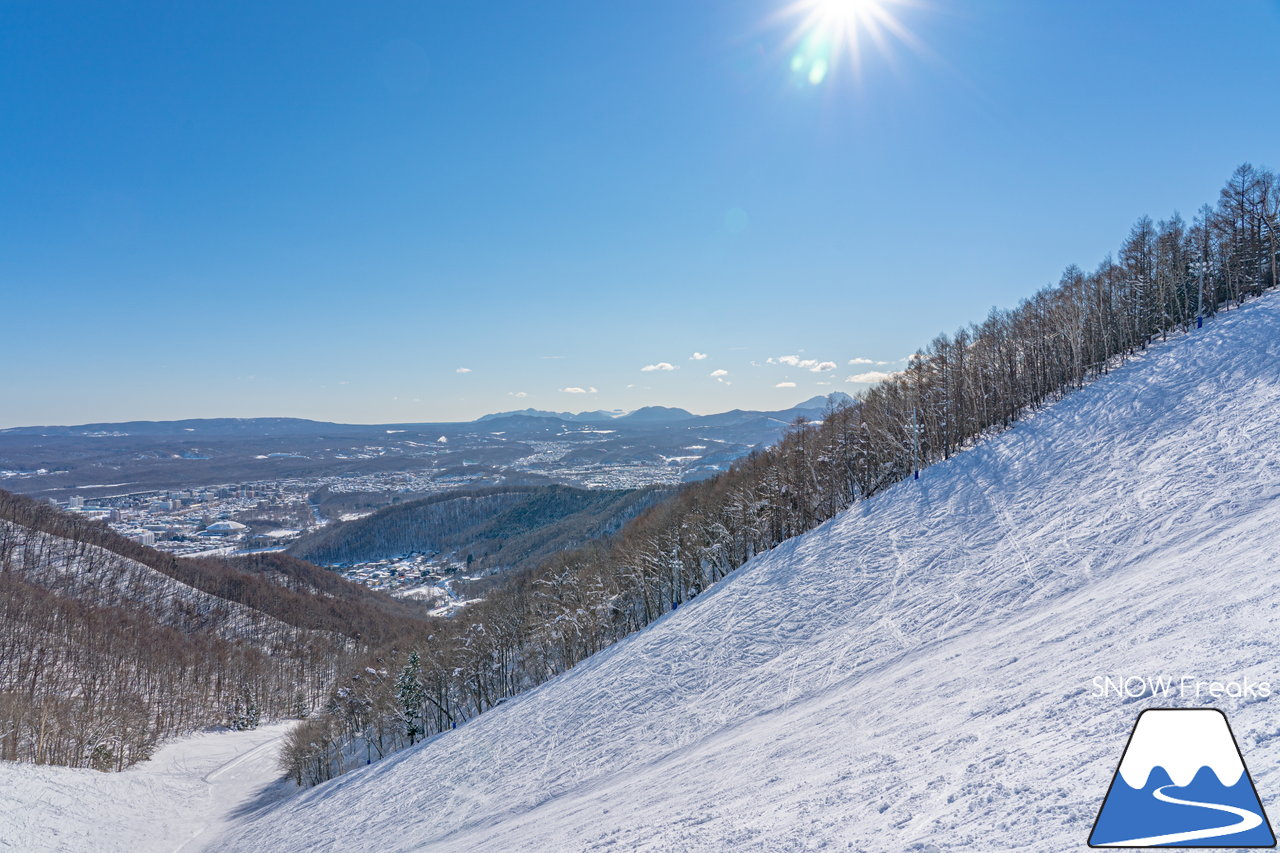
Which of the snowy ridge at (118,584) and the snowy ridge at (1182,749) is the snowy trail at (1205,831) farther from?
the snowy ridge at (118,584)

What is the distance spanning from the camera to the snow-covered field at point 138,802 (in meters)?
27.1

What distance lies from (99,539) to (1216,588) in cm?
16790

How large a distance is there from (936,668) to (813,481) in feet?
98.3

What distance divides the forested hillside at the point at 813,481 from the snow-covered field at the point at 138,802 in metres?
6.31

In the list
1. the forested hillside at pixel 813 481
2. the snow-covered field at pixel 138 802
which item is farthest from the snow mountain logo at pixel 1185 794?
the snow-covered field at pixel 138 802

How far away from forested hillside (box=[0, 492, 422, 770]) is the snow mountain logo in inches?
2590

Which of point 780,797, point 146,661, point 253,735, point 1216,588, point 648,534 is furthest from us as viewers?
point 146,661

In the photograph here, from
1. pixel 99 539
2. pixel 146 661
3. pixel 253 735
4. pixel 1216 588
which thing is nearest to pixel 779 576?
pixel 1216 588

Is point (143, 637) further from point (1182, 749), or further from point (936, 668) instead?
point (1182, 749)

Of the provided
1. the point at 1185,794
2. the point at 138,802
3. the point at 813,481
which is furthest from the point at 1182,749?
the point at 138,802

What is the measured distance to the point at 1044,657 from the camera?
10.6 metres

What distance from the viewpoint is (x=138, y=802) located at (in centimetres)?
3628

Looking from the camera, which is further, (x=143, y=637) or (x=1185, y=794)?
(x=143, y=637)

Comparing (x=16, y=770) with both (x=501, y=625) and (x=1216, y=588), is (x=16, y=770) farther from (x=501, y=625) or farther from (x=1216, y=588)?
(x=1216, y=588)
